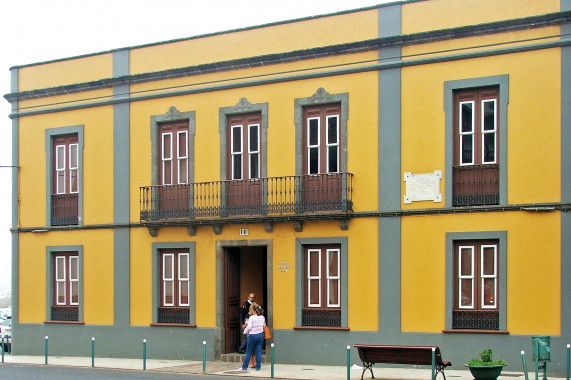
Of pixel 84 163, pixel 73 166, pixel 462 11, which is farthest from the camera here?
pixel 73 166

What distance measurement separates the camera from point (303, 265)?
2333 cm

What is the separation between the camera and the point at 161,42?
2581 cm

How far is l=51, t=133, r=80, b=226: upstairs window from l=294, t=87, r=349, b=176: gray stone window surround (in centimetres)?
758

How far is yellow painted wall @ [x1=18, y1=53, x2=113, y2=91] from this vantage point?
88.0ft

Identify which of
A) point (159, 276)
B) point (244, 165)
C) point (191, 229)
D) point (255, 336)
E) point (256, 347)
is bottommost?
point (256, 347)

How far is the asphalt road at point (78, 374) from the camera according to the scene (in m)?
20.5

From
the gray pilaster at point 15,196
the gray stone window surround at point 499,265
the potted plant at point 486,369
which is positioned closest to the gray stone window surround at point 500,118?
the gray stone window surround at point 499,265

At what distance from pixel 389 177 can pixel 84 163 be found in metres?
9.90

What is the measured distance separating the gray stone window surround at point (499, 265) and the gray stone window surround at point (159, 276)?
7.33 meters

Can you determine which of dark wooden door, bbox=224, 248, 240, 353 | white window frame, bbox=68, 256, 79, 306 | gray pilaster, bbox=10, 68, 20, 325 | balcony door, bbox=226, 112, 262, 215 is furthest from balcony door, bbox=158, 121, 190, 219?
gray pilaster, bbox=10, 68, 20, 325

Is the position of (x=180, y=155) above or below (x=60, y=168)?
above

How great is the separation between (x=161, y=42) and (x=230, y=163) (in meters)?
4.24

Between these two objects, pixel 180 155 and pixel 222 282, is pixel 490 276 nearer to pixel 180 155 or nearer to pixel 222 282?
pixel 222 282

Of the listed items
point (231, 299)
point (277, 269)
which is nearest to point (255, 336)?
point (277, 269)
